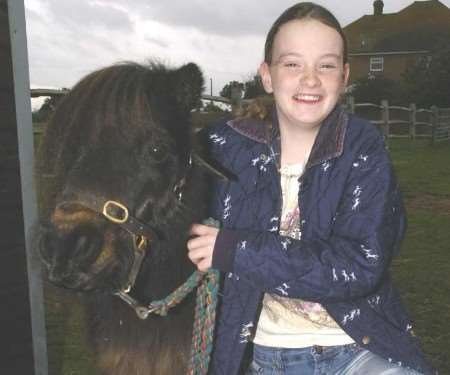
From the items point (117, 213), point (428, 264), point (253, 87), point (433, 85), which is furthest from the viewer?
point (433, 85)

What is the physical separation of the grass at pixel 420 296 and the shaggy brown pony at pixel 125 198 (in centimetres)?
34

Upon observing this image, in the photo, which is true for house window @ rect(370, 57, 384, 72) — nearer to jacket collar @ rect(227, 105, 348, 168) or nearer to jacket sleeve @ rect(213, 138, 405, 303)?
jacket collar @ rect(227, 105, 348, 168)

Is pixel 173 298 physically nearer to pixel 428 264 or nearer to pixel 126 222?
pixel 126 222

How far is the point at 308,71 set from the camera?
2.28 m

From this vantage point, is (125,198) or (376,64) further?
(376,64)

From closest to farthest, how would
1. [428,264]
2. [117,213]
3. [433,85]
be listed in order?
[117,213], [428,264], [433,85]

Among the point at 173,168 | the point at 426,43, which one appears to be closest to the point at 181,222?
the point at 173,168

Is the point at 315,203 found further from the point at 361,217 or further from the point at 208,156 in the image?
the point at 208,156

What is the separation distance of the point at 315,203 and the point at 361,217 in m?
0.19

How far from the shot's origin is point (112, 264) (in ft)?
6.15

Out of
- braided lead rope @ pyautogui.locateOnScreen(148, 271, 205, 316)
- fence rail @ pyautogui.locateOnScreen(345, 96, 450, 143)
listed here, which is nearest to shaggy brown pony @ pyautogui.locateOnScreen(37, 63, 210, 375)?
braided lead rope @ pyautogui.locateOnScreen(148, 271, 205, 316)

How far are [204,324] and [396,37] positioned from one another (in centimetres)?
5600

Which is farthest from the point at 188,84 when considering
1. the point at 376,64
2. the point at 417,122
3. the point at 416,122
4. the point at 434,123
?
the point at 376,64

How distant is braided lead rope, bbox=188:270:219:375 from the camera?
7.13 feet
